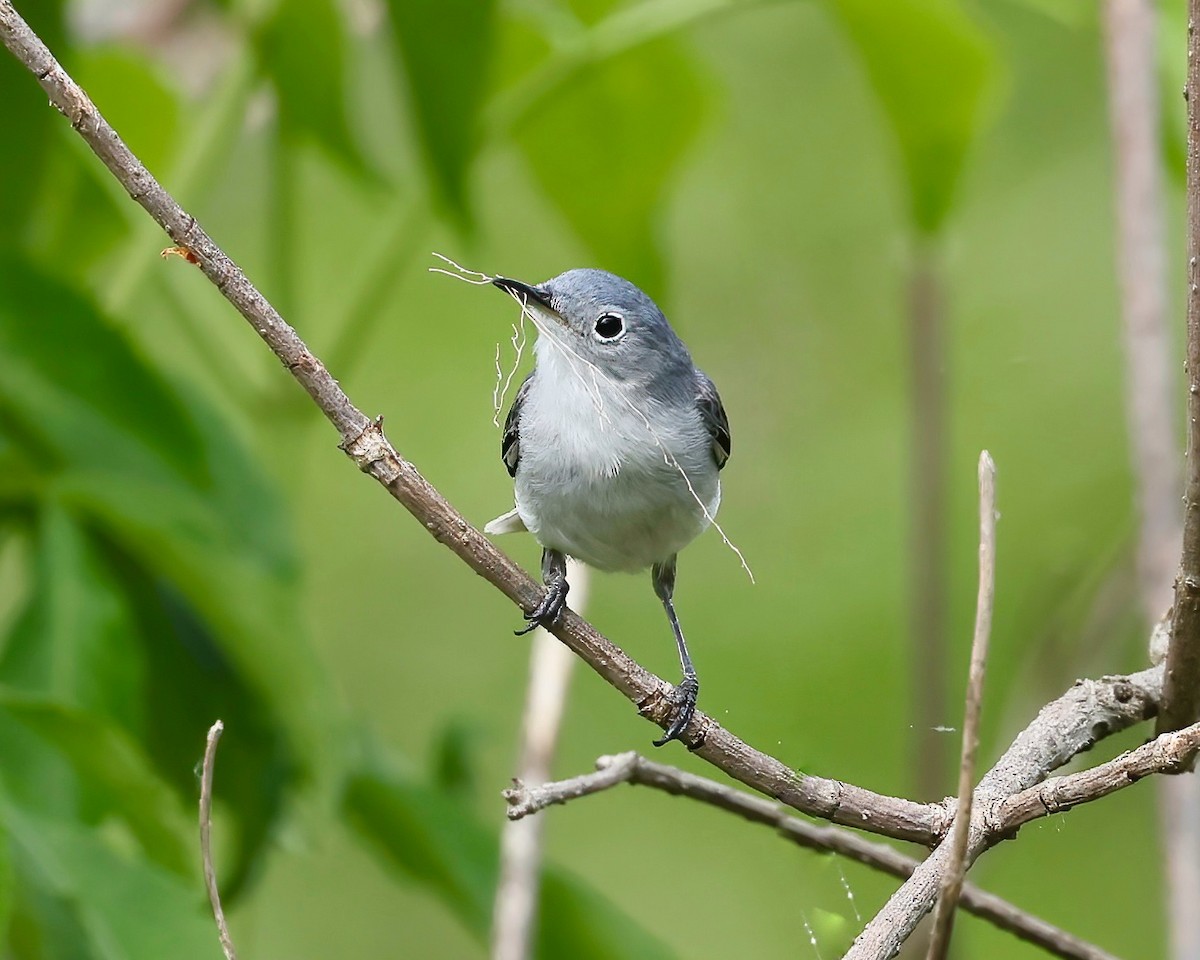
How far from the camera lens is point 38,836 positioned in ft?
5.36

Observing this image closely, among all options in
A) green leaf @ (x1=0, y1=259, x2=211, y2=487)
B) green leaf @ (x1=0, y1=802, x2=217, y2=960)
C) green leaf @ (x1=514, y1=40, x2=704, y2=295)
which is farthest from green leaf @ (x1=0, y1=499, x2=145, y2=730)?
green leaf @ (x1=514, y1=40, x2=704, y2=295)

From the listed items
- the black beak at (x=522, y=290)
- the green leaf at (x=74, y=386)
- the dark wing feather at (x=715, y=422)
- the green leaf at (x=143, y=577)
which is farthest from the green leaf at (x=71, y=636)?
the dark wing feather at (x=715, y=422)

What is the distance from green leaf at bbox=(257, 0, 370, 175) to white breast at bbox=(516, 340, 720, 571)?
633 mm

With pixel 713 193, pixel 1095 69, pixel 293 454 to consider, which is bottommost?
pixel 293 454

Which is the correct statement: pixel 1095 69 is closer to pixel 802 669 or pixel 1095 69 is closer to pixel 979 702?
pixel 802 669

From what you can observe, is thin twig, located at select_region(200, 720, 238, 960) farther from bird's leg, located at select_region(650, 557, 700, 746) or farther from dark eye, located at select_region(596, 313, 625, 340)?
dark eye, located at select_region(596, 313, 625, 340)

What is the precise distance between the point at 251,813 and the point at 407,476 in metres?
1.16

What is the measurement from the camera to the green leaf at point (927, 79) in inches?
91.7

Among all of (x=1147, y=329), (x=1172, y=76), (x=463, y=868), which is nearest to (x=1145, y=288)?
(x=1147, y=329)

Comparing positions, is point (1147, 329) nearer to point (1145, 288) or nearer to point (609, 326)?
point (1145, 288)

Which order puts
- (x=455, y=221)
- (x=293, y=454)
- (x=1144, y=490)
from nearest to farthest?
1. (x=1144, y=490)
2. (x=455, y=221)
3. (x=293, y=454)

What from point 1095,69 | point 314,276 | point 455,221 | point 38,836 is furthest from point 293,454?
point 1095,69

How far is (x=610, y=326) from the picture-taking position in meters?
2.10

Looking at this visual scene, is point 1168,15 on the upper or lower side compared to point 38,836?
upper
